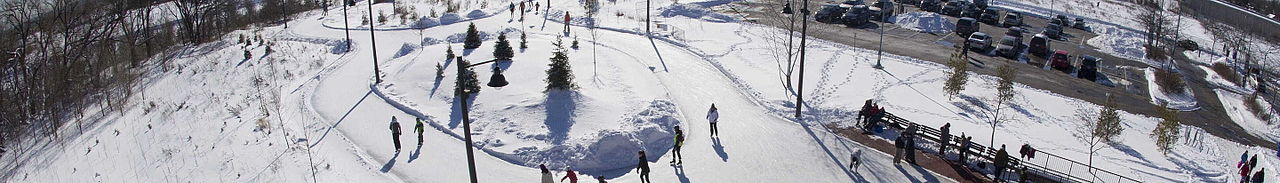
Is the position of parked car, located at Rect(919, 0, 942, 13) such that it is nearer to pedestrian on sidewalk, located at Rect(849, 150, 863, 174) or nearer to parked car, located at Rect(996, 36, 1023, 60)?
parked car, located at Rect(996, 36, 1023, 60)

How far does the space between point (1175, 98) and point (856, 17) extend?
1776cm

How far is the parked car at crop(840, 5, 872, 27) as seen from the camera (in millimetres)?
43844

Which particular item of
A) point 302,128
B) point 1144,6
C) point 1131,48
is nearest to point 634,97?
point 302,128

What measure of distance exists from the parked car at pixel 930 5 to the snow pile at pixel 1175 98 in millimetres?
21396

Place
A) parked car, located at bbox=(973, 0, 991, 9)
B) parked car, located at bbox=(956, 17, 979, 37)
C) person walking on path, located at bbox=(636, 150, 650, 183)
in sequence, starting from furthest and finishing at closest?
parked car, located at bbox=(973, 0, 991, 9) < parked car, located at bbox=(956, 17, 979, 37) < person walking on path, located at bbox=(636, 150, 650, 183)

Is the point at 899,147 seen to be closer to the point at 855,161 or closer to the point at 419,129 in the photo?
the point at 855,161

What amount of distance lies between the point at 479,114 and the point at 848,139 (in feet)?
29.6

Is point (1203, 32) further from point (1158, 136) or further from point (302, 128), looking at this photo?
point (302, 128)

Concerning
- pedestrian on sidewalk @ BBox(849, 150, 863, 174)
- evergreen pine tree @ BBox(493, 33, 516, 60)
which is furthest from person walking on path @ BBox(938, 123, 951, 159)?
evergreen pine tree @ BBox(493, 33, 516, 60)

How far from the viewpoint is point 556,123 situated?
19.8 metres

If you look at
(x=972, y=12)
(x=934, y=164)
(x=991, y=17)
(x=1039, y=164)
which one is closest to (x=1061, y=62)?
(x=991, y=17)

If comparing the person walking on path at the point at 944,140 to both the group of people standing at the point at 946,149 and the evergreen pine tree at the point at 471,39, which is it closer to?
the group of people standing at the point at 946,149

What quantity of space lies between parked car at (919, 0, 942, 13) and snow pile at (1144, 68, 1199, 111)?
21.4 meters

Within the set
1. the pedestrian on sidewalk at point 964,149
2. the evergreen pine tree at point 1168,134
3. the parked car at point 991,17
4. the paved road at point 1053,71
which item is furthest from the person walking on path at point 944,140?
the parked car at point 991,17
